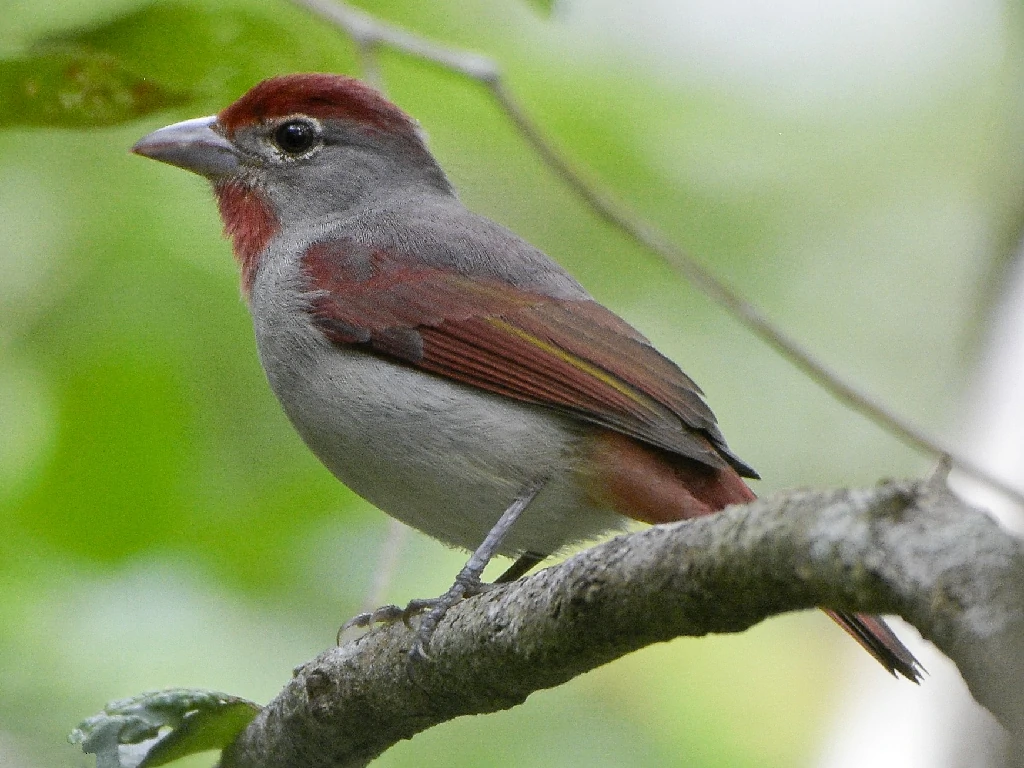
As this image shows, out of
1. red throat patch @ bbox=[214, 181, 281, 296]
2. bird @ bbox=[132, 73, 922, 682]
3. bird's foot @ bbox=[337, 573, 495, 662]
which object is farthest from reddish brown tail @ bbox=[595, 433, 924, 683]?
red throat patch @ bbox=[214, 181, 281, 296]

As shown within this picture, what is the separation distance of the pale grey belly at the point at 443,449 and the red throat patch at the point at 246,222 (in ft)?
2.75

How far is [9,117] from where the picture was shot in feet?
12.3

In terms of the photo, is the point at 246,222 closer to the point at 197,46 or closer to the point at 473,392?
the point at 197,46

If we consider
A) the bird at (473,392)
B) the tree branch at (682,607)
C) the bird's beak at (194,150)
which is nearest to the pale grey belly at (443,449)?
the bird at (473,392)

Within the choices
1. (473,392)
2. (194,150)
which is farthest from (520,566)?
(194,150)

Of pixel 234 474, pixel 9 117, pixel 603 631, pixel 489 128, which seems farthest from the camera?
pixel 489 128

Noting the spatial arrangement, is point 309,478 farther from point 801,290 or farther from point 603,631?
point 801,290

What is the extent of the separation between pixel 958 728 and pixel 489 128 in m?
3.78

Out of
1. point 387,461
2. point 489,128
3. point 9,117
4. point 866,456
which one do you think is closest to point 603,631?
point 387,461

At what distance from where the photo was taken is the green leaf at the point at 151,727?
3223mm

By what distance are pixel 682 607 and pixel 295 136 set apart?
3.12 meters

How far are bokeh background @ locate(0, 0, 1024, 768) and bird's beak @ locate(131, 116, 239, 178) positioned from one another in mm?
111

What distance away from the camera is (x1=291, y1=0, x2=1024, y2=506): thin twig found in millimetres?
4152

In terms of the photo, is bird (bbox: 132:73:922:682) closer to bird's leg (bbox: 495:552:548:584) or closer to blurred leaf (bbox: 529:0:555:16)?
bird's leg (bbox: 495:552:548:584)
